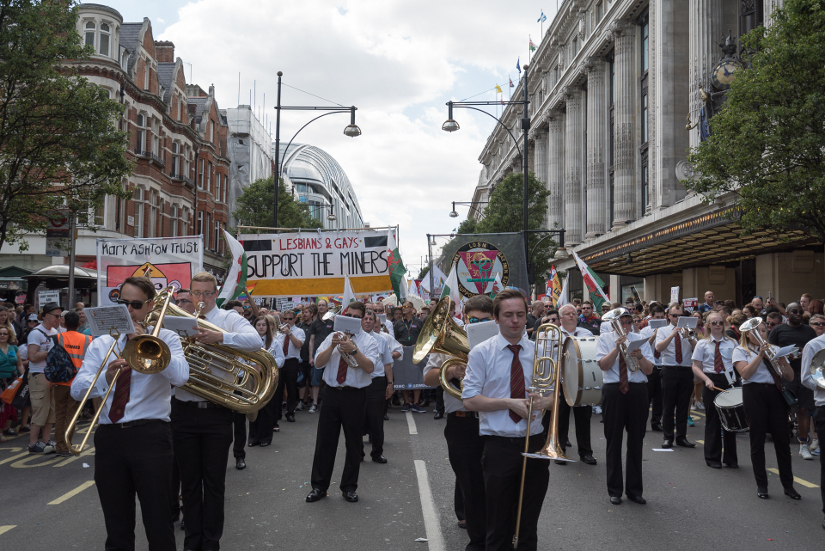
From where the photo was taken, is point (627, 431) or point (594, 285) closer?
point (627, 431)

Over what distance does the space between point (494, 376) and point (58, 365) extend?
7438 mm

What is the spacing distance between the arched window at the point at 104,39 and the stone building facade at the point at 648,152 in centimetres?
2486

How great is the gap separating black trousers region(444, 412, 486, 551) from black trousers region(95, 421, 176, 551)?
2.21 m

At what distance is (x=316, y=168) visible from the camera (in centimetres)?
14288

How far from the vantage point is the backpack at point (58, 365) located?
9570mm

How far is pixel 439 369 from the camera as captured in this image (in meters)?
5.72

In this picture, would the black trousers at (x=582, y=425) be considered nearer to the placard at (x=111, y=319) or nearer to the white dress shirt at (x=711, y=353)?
the white dress shirt at (x=711, y=353)

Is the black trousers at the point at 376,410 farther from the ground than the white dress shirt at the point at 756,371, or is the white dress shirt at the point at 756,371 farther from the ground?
the white dress shirt at the point at 756,371

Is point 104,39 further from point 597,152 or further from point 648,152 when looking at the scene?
point 597,152

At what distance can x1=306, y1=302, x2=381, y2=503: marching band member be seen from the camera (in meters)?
7.13

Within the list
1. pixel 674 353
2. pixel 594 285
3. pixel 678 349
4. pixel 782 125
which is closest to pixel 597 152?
pixel 594 285

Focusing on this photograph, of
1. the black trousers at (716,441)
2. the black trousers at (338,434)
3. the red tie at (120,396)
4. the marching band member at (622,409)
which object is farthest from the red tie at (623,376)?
the red tie at (120,396)

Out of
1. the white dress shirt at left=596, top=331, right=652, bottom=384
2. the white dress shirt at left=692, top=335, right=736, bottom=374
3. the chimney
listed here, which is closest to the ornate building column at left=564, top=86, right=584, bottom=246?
the chimney

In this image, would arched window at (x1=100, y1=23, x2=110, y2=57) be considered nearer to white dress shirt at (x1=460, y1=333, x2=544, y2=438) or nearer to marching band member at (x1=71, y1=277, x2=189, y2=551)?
marching band member at (x1=71, y1=277, x2=189, y2=551)
